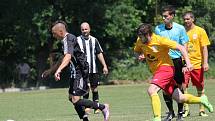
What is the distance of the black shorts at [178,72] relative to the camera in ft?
40.4

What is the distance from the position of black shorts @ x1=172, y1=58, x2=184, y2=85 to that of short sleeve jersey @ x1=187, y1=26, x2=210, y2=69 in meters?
1.13

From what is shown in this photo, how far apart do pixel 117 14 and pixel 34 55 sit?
694 centimetres

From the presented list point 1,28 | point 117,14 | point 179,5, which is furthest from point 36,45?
point 179,5

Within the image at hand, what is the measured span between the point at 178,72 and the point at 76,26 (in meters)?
32.0

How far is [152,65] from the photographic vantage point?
11156 millimetres

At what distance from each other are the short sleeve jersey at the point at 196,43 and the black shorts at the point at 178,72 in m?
1.13

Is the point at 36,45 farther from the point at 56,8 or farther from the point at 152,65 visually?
the point at 152,65

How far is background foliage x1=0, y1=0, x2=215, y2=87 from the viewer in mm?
42469

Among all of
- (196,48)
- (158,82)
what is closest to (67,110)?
(196,48)

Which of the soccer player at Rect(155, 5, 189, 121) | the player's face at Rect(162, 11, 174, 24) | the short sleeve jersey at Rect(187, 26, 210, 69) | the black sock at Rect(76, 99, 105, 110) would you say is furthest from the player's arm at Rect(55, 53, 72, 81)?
the short sleeve jersey at Rect(187, 26, 210, 69)

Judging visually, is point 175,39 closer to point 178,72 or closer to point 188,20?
point 178,72

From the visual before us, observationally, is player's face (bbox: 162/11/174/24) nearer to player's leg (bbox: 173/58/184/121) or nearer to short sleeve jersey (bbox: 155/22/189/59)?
short sleeve jersey (bbox: 155/22/189/59)

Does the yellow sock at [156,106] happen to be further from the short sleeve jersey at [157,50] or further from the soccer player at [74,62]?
the soccer player at [74,62]

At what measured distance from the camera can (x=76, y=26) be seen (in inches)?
1737
